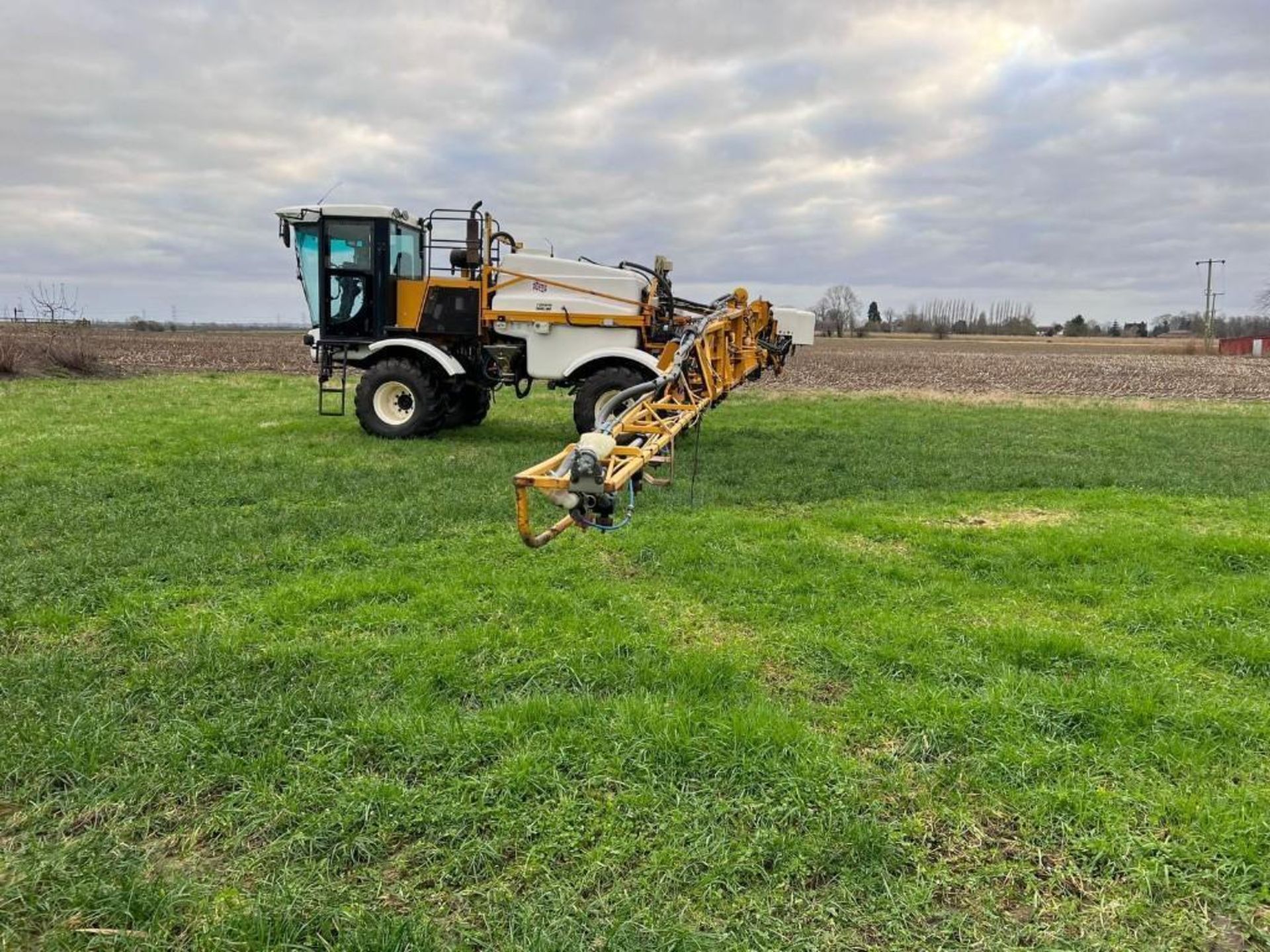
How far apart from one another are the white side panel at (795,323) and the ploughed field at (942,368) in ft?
37.2

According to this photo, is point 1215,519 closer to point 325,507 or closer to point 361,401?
point 325,507

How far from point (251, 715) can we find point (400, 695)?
0.64 metres

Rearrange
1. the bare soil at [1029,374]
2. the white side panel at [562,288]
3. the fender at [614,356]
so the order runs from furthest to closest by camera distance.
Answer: the bare soil at [1029,374], the white side panel at [562,288], the fender at [614,356]

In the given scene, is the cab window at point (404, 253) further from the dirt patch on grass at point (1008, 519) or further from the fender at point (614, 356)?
the dirt patch on grass at point (1008, 519)

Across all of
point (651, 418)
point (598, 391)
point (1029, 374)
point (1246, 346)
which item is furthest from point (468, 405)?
point (1246, 346)

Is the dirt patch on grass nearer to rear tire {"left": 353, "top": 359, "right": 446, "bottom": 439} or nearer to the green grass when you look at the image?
the green grass

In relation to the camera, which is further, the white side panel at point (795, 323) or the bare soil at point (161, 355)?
the bare soil at point (161, 355)

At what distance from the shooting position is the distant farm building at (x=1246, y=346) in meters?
55.8

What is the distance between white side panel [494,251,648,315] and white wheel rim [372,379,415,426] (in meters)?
1.86

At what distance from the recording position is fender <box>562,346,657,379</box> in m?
10.8

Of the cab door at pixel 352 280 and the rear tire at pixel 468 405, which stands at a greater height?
the cab door at pixel 352 280

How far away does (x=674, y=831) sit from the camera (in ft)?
9.91

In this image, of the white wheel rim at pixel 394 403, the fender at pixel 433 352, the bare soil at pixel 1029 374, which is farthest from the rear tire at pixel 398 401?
the bare soil at pixel 1029 374

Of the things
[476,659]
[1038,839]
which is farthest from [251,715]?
[1038,839]
